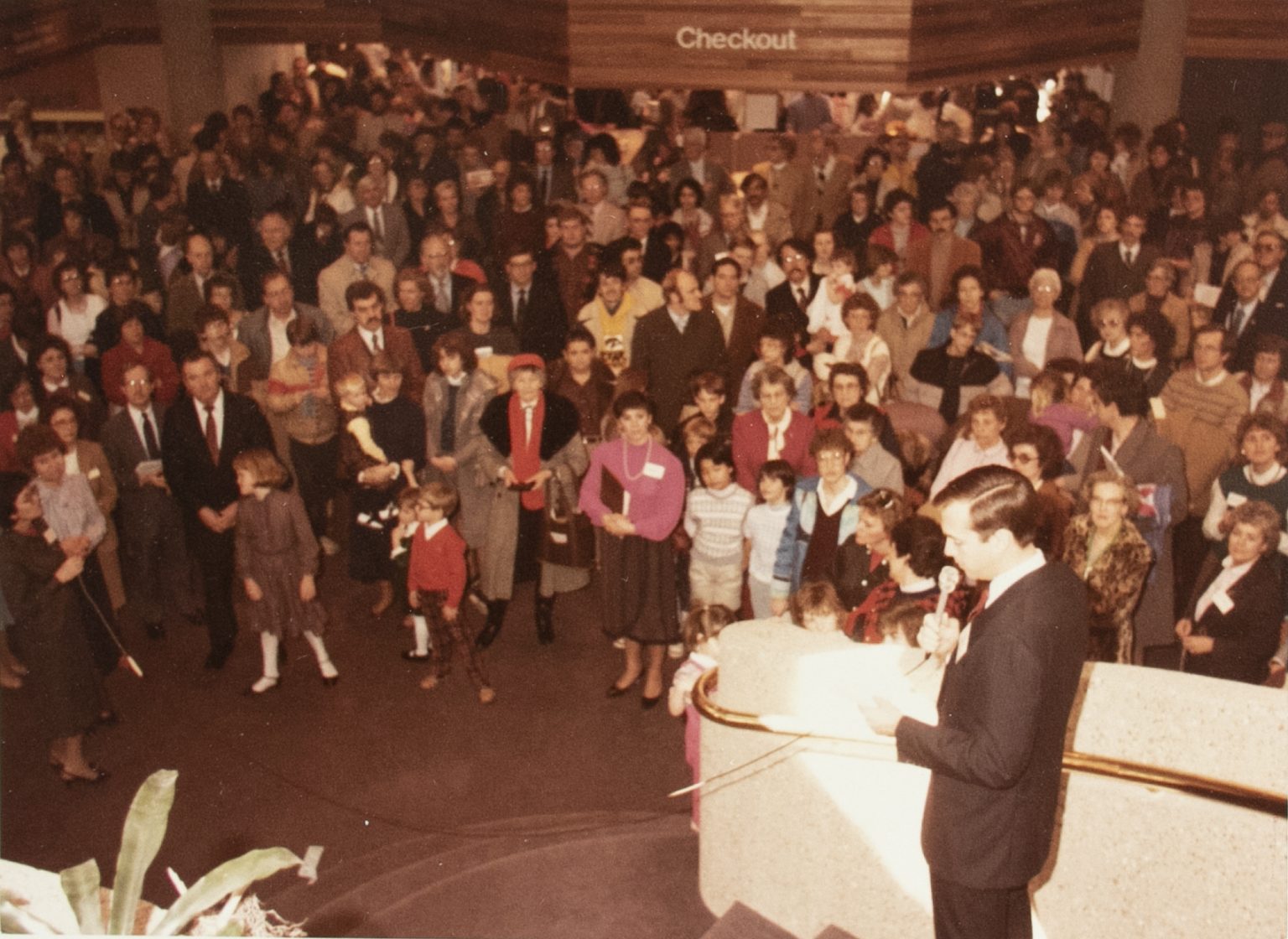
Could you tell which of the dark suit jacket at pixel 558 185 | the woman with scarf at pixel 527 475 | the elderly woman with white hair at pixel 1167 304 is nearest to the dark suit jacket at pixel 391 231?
the dark suit jacket at pixel 558 185

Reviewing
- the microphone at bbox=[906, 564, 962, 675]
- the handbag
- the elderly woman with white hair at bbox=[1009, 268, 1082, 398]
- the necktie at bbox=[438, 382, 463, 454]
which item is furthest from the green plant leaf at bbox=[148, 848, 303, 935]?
the elderly woman with white hair at bbox=[1009, 268, 1082, 398]

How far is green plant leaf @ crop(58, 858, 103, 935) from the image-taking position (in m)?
2.52

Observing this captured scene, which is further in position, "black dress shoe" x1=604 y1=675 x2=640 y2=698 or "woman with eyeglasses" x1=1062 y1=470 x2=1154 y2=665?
"black dress shoe" x1=604 y1=675 x2=640 y2=698

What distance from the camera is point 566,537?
5.61 metres

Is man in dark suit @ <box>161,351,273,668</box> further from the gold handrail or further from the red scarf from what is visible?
the gold handrail

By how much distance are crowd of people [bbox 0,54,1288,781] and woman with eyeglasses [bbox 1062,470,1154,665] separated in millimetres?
12

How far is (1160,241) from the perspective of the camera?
27.8 ft

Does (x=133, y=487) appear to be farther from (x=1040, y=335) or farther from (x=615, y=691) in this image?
(x=1040, y=335)

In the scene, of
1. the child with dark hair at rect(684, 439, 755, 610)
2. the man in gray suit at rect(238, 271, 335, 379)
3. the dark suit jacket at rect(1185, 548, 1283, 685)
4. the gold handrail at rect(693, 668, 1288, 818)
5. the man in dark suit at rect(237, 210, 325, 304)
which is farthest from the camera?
the man in dark suit at rect(237, 210, 325, 304)

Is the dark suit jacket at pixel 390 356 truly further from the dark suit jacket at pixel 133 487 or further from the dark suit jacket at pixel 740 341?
the dark suit jacket at pixel 740 341

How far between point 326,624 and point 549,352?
6.26ft

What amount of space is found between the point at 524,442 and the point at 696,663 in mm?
1701

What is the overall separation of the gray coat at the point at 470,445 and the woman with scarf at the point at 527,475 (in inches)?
2.0

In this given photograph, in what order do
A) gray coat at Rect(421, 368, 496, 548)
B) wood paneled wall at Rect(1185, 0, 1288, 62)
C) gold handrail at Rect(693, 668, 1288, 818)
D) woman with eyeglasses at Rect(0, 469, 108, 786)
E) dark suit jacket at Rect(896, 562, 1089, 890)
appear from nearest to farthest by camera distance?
dark suit jacket at Rect(896, 562, 1089, 890) < gold handrail at Rect(693, 668, 1288, 818) < woman with eyeglasses at Rect(0, 469, 108, 786) < gray coat at Rect(421, 368, 496, 548) < wood paneled wall at Rect(1185, 0, 1288, 62)
